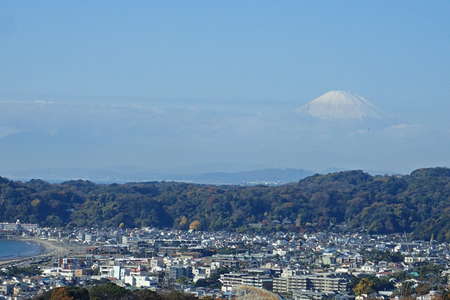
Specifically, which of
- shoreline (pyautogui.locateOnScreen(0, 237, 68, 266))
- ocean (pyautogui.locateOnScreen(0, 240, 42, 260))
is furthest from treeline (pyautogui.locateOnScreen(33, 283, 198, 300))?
ocean (pyautogui.locateOnScreen(0, 240, 42, 260))

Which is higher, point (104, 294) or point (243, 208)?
point (243, 208)

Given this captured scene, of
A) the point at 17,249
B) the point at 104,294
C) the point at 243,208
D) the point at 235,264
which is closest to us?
the point at 104,294

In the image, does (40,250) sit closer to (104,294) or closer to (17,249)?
(17,249)

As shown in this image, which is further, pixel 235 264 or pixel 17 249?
pixel 17 249

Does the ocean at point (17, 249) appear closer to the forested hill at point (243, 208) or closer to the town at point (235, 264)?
the town at point (235, 264)

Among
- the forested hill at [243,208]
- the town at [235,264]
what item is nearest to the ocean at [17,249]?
the town at [235,264]

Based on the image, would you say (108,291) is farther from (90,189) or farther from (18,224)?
(90,189)

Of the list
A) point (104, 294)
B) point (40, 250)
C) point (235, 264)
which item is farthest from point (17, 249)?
point (104, 294)

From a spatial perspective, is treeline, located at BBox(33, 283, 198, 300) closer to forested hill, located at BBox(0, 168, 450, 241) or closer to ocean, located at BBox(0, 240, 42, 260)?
ocean, located at BBox(0, 240, 42, 260)
